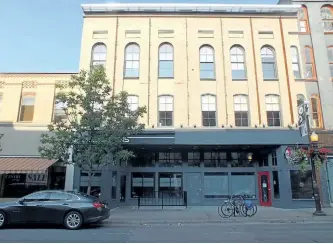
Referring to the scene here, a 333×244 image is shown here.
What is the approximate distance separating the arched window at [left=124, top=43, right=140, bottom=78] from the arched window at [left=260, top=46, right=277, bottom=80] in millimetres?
8800

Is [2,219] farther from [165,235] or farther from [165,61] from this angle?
[165,61]

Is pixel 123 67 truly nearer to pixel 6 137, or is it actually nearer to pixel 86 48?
pixel 86 48

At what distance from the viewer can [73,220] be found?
10.7 meters

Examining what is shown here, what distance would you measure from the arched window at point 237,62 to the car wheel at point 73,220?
13.7 m

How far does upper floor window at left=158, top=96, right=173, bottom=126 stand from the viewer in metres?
18.8

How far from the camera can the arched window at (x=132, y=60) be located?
1983 cm

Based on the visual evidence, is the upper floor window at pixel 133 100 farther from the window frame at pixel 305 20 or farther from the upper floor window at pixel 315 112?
the window frame at pixel 305 20

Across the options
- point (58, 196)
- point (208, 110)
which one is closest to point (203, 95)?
point (208, 110)

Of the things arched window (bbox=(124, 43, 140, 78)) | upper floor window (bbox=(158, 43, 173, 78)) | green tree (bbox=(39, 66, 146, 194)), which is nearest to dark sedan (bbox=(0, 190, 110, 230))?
green tree (bbox=(39, 66, 146, 194))

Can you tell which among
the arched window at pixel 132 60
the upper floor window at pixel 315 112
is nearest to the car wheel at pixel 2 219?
the arched window at pixel 132 60

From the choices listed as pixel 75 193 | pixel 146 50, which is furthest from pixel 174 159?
pixel 75 193

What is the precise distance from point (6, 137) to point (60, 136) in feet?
20.3

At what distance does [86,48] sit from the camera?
1997cm

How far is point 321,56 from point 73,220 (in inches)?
754
